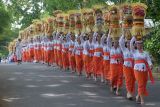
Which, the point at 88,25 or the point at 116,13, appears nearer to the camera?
the point at 116,13

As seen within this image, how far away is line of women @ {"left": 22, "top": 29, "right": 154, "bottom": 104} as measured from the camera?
520 inches

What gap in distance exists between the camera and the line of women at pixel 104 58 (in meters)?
13.2

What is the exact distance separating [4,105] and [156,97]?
439 cm

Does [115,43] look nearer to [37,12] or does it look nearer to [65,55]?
[65,55]

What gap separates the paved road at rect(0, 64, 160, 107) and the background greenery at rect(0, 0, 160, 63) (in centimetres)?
443

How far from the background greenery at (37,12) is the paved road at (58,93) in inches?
174

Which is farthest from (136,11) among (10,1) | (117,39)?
(10,1)

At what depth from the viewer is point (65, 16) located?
21969 mm

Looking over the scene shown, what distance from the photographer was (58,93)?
561 inches

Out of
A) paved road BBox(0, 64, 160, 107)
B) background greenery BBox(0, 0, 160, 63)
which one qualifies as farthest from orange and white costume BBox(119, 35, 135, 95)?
background greenery BBox(0, 0, 160, 63)

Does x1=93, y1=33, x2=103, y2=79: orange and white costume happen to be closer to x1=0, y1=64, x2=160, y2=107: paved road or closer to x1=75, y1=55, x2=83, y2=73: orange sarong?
x1=0, y1=64, x2=160, y2=107: paved road

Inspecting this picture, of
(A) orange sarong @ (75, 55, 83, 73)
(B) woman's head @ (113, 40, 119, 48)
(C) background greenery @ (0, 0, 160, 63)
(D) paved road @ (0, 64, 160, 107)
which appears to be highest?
(C) background greenery @ (0, 0, 160, 63)

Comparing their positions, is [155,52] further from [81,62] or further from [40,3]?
[40,3]

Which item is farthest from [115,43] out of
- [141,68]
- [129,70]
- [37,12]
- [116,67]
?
[37,12]
